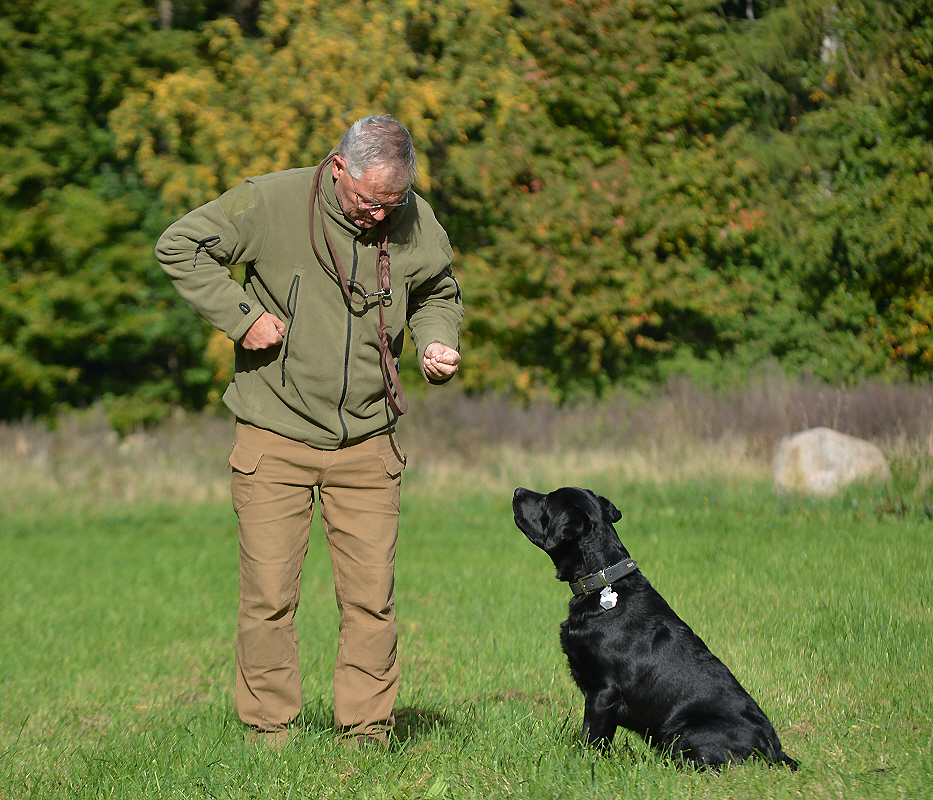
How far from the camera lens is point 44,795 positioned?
12.0 ft

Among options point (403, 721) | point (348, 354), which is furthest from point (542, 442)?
point (348, 354)

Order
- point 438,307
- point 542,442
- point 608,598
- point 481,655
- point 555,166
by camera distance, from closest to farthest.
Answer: point 608,598 < point 438,307 < point 481,655 < point 542,442 < point 555,166

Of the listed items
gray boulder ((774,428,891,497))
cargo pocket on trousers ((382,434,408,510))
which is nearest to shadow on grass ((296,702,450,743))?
cargo pocket on trousers ((382,434,408,510))

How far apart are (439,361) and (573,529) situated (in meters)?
0.92

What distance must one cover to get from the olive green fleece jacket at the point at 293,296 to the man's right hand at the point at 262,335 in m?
0.04

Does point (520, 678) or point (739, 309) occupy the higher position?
point (520, 678)

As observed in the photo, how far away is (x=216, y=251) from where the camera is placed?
3896mm

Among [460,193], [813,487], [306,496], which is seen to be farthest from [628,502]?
[460,193]

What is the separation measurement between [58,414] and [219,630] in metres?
12.4

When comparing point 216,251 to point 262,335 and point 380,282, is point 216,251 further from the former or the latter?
point 380,282

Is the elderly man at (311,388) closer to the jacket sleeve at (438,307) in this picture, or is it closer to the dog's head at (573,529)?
the jacket sleeve at (438,307)

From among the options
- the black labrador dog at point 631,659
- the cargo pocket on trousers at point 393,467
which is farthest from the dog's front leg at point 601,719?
the cargo pocket on trousers at point 393,467

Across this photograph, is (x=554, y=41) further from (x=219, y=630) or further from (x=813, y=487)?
(x=219, y=630)

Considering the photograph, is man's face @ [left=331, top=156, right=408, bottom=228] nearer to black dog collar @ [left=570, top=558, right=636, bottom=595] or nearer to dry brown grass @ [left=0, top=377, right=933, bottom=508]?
black dog collar @ [left=570, top=558, right=636, bottom=595]
